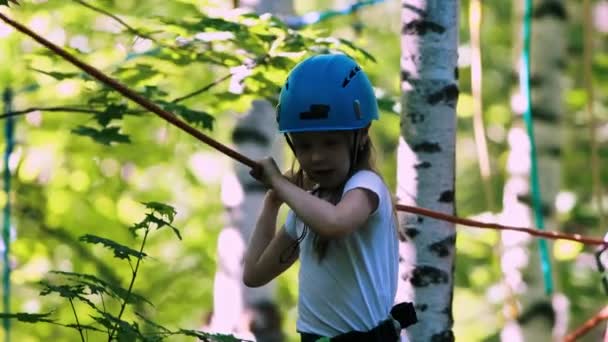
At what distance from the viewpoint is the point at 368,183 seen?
8.67ft

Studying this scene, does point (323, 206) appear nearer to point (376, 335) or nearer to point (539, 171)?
point (376, 335)

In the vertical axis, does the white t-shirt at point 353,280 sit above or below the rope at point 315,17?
below

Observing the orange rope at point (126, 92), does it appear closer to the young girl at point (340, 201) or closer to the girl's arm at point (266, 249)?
the young girl at point (340, 201)

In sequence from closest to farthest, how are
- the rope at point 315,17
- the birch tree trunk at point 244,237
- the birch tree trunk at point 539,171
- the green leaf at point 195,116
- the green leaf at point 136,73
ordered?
the green leaf at point 195,116
the green leaf at point 136,73
the rope at point 315,17
the birch tree trunk at point 244,237
the birch tree trunk at point 539,171

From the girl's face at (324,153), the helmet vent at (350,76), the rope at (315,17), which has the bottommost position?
the girl's face at (324,153)

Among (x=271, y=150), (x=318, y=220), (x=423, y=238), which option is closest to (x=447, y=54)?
(x=423, y=238)

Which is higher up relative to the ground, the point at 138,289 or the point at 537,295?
the point at 138,289

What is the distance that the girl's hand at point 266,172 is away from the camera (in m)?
2.59

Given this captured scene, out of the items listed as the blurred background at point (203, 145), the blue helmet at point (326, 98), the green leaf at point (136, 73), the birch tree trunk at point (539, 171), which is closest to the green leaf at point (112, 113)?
the blurred background at point (203, 145)

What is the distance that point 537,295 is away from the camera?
19.6 ft

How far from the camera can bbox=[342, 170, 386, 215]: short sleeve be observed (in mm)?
2631

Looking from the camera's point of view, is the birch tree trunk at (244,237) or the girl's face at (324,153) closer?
the girl's face at (324,153)

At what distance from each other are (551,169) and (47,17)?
2.97 metres

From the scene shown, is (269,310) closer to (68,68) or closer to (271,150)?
(271,150)
